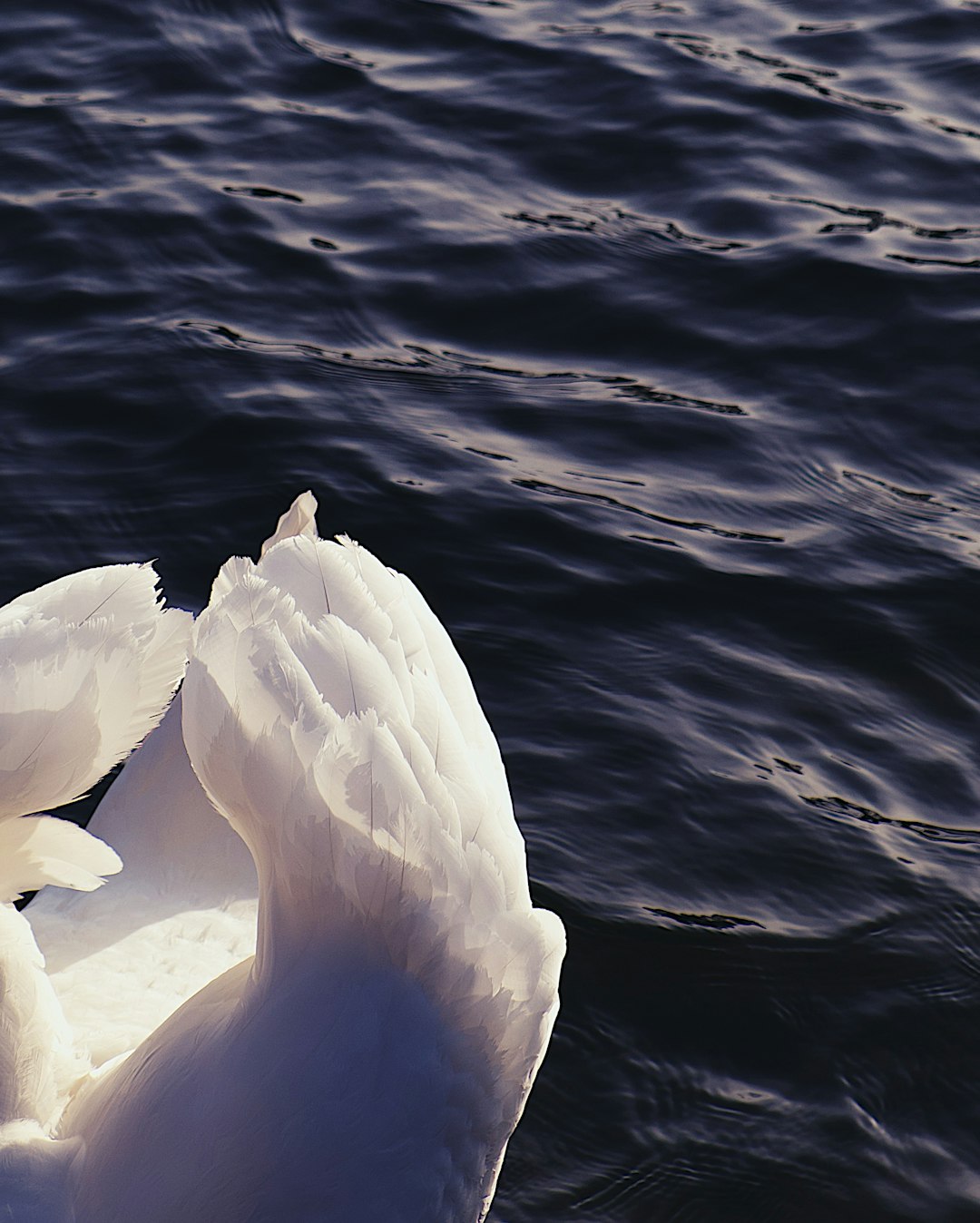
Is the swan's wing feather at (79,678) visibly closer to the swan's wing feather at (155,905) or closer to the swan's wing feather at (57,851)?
the swan's wing feather at (57,851)

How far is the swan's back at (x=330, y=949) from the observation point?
229 centimetres

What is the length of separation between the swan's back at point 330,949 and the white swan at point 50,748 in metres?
0.06

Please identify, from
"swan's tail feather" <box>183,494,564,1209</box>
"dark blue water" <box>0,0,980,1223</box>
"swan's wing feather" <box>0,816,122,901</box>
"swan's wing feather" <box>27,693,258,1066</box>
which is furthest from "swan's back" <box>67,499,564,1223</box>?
"dark blue water" <box>0,0,980,1223</box>

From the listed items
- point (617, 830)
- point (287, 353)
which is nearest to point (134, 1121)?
point (617, 830)

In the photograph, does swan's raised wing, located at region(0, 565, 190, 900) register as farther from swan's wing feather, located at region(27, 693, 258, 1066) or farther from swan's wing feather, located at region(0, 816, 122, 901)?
swan's wing feather, located at region(27, 693, 258, 1066)

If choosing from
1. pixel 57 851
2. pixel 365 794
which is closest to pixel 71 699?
pixel 57 851

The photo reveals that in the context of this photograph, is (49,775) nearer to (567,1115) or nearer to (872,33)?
(567,1115)

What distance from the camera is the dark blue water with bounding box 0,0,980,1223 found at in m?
4.13

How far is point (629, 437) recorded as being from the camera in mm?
6121

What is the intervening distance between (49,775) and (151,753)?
1199 mm

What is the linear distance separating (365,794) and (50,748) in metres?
0.41

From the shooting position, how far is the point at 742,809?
15.5ft

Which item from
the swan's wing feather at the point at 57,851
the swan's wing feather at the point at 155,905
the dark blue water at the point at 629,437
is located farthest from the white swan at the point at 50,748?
the dark blue water at the point at 629,437

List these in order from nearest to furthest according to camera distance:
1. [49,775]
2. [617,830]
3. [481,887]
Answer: [49,775]
[481,887]
[617,830]
